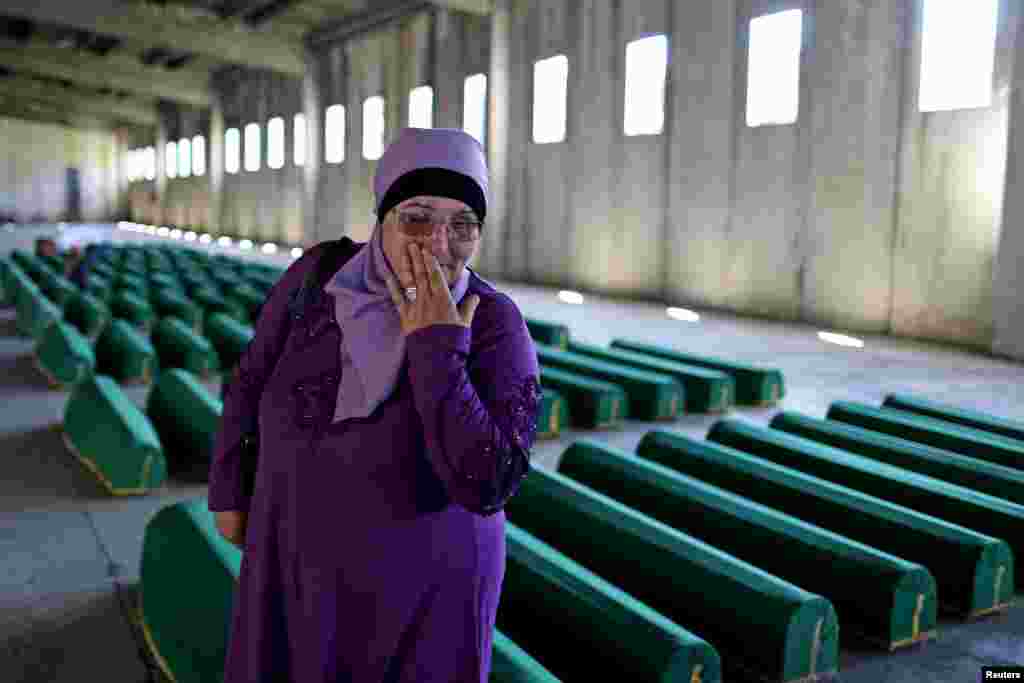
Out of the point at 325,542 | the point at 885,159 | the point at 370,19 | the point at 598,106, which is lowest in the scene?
the point at 325,542

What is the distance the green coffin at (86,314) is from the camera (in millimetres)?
9172

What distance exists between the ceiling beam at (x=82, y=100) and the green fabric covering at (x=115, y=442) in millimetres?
35778

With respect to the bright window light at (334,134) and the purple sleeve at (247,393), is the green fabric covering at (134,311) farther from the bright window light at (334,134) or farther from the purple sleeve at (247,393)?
the bright window light at (334,134)

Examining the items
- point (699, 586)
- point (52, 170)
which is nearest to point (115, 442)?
point (699, 586)

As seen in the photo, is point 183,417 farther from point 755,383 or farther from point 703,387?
point 755,383

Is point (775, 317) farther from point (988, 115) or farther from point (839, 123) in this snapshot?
point (988, 115)

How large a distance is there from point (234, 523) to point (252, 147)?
28.4 meters

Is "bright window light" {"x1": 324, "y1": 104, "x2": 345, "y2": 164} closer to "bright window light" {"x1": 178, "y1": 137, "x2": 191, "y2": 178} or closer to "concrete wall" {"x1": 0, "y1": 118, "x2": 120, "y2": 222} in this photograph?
"bright window light" {"x1": 178, "y1": 137, "x2": 191, "y2": 178}

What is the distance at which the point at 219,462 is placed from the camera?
1.81m

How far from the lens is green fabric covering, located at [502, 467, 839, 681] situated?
2859 millimetres

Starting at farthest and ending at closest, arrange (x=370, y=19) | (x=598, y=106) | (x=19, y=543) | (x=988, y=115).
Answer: (x=370, y=19), (x=598, y=106), (x=988, y=115), (x=19, y=543)

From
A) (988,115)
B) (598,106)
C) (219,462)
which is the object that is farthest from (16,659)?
(598,106)

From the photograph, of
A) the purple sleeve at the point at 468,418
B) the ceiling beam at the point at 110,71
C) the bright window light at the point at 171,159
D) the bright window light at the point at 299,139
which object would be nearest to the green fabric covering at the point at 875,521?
the purple sleeve at the point at 468,418

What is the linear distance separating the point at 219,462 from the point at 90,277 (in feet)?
36.9
